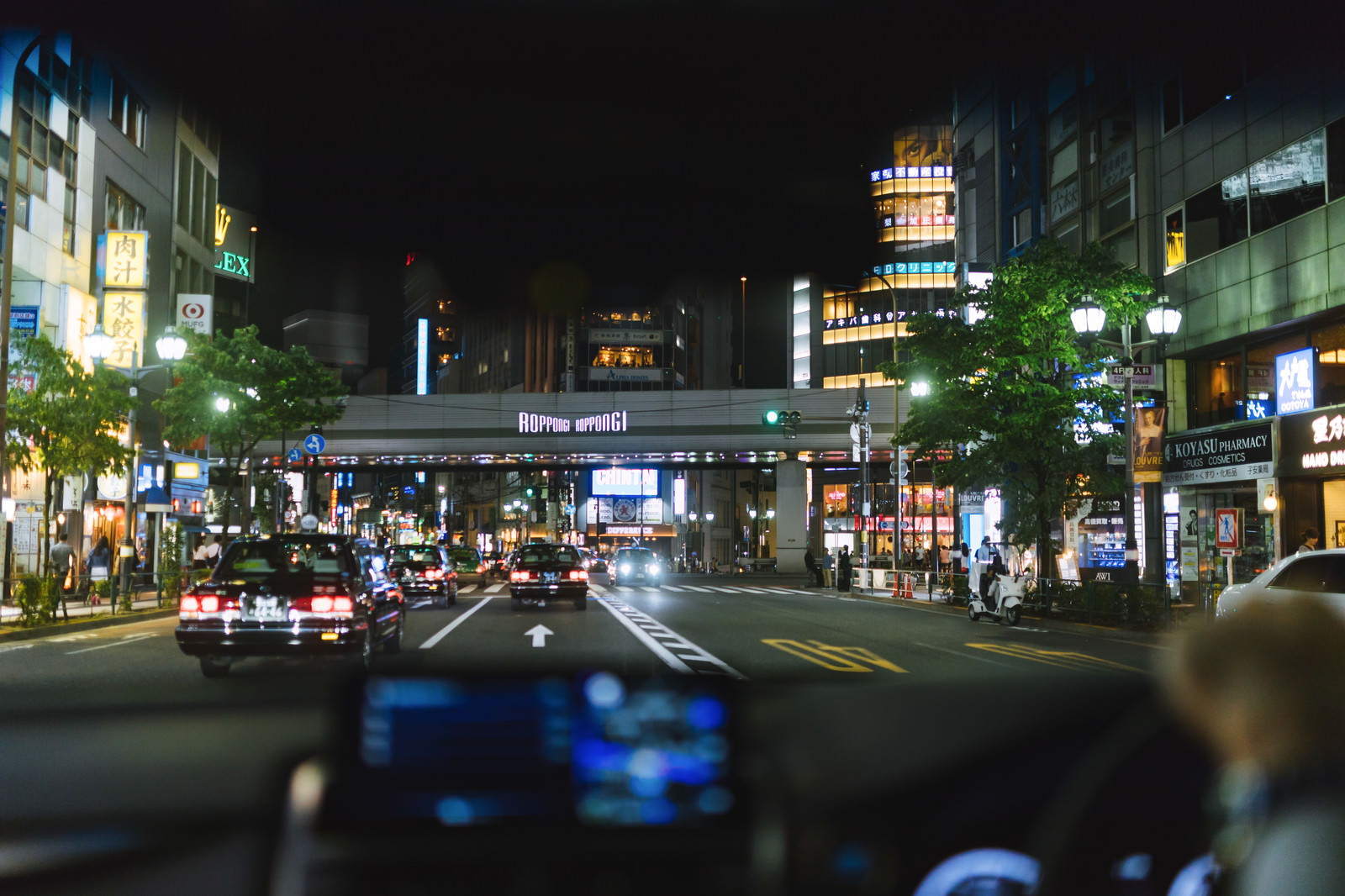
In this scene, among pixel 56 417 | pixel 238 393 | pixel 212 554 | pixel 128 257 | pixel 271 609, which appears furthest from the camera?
pixel 128 257

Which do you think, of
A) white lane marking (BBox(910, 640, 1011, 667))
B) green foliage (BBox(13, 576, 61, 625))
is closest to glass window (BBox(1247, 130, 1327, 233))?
white lane marking (BBox(910, 640, 1011, 667))

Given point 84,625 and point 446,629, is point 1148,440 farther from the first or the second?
point 84,625

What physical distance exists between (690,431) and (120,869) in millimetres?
57697

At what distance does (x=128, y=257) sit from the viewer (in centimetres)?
3425

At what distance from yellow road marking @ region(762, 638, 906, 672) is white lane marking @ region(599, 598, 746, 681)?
4.00ft

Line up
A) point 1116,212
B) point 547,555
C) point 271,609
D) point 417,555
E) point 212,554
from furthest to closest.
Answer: point 1116,212 → point 212,554 → point 417,555 → point 547,555 → point 271,609

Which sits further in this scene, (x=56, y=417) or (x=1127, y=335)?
(x=1127, y=335)

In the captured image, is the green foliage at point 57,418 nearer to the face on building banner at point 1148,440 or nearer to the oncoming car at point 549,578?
the oncoming car at point 549,578

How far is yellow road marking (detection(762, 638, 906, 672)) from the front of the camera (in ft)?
41.0

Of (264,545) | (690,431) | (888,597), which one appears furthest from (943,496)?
(264,545)

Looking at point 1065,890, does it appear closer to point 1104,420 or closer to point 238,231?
point 1104,420

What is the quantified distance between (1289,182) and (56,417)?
27128mm

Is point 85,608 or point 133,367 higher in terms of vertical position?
point 133,367

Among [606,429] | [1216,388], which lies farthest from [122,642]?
[606,429]
